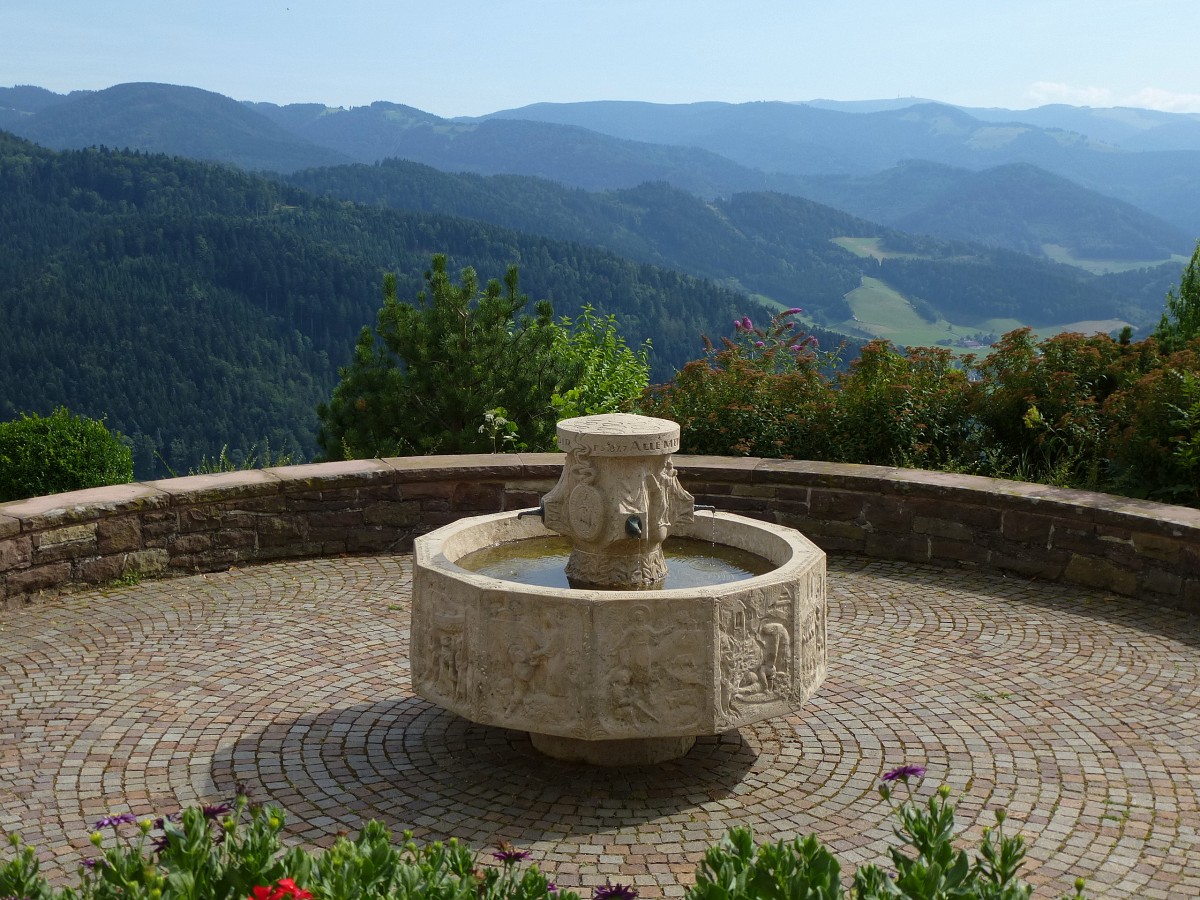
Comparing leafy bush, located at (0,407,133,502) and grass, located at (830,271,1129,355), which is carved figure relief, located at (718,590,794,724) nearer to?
leafy bush, located at (0,407,133,502)

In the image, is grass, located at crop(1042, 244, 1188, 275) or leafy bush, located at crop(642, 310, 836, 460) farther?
grass, located at crop(1042, 244, 1188, 275)

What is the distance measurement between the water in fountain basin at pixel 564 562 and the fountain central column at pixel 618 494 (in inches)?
9.4

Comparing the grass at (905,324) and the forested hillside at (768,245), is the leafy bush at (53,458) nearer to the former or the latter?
the grass at (905,324)

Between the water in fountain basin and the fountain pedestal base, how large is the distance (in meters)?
0.67

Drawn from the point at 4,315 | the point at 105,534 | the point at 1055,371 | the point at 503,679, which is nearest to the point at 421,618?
the point at 503,679

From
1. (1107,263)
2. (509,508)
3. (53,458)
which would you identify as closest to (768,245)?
(1107,263)

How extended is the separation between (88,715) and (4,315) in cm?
6438

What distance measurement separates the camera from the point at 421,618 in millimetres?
4633

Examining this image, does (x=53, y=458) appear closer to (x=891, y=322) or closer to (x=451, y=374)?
(x=451, y=374)

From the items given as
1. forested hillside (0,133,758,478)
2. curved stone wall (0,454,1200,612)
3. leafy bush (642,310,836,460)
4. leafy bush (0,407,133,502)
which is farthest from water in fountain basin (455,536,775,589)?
forested hillside (0,133,758,478)

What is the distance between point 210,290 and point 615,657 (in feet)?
237

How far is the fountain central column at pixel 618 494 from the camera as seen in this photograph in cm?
467

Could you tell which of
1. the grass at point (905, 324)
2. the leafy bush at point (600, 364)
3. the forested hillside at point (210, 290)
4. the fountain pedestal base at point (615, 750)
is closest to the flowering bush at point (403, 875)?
the fountain pedestal base at point (615, 750)

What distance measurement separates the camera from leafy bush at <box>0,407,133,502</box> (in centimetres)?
1058
